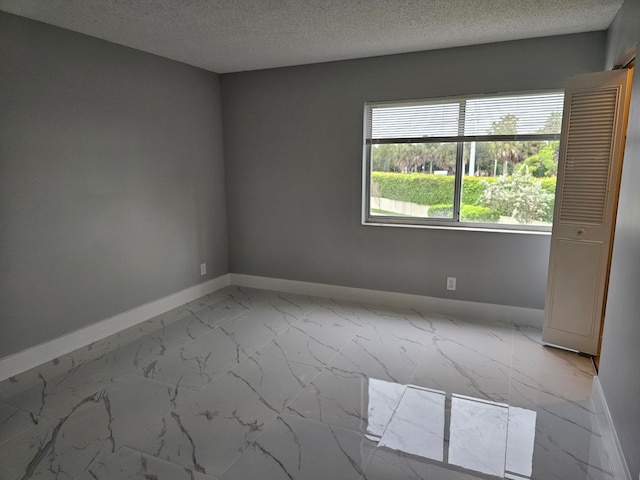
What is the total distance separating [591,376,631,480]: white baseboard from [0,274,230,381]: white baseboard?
3574 mm

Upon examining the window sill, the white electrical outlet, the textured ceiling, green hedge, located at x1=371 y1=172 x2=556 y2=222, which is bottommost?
the white electrical outlet

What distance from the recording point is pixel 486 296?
3.94 metres

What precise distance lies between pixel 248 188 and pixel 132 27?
2.08m

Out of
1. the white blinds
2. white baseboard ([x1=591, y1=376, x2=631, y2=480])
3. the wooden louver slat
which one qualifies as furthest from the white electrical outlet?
white baseboard ([x1=591, y1=376, x2=631, y2=480])

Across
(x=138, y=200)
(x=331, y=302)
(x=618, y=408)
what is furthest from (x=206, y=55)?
(x=618, y=408)

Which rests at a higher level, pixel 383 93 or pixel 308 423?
pixel 383 93

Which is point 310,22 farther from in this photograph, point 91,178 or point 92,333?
point 92,333

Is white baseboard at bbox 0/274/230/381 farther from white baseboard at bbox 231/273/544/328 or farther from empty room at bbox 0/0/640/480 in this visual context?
white baseboard at bbox 231/273/544/328

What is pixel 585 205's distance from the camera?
301cm

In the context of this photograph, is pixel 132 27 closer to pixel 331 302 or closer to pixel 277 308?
pixel 277 308

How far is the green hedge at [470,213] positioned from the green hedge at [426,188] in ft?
0.07

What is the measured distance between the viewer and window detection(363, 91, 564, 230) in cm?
365

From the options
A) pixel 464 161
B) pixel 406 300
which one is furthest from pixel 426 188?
pixel 406 300

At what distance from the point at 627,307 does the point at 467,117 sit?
2.28 metres
